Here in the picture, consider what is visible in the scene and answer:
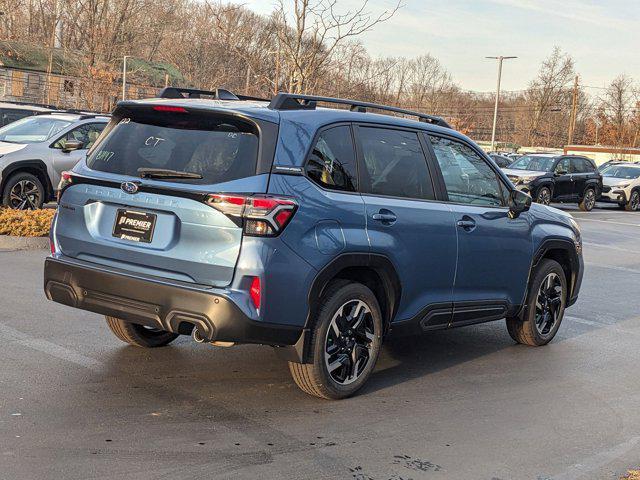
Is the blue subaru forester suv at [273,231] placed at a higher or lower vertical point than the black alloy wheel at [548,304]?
higher

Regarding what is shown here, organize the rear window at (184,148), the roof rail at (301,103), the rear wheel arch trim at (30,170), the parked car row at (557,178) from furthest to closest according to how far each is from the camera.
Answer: the parked car row at (557,178) → the rear wheel arch trim at (30,170) → the roof rail at (301,103) → the rear window at (184,148)

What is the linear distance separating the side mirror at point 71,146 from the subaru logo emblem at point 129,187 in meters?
8.38

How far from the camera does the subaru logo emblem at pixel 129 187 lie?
535 centimetres

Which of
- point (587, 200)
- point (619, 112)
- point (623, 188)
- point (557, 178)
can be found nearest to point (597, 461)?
point (557, 178)

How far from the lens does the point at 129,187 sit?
5371 mm

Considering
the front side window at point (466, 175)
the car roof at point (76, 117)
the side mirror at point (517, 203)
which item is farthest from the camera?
the car roof at point (76, 117)

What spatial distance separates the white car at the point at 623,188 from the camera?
32688 mm

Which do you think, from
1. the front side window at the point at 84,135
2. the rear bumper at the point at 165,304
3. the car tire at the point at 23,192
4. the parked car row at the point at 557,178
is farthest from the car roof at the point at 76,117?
the parked car row at the point at 557,178

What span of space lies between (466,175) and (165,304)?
111 inches

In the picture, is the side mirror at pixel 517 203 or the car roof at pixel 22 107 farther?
the car roof at pixel 22 107

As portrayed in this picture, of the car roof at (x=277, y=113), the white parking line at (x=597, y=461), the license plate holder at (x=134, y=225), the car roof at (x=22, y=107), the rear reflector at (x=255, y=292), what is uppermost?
the car roof at (x=22, y=107)

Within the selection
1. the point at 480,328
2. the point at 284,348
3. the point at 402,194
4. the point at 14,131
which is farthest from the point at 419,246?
the point at 14,131

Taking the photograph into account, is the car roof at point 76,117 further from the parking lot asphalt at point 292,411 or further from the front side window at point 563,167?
the front side window at point 563,167

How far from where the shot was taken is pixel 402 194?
20.2 feet
